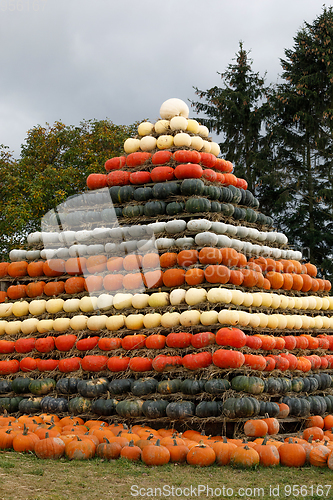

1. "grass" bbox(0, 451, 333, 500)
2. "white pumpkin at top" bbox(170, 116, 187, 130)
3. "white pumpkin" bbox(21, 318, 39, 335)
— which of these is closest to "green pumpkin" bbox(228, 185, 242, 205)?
"white pumpkin at top" bbox(170, 116, 187, 130)

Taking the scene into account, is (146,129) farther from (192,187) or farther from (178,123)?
(192,187)

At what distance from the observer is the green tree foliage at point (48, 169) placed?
74.1 ft

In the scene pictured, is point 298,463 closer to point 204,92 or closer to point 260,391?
point 260,391

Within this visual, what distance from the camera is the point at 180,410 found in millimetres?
8586

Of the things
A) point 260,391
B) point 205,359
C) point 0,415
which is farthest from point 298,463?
point 0,415

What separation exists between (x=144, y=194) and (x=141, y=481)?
6.84 m

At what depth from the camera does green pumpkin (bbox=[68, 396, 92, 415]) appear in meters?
9.66

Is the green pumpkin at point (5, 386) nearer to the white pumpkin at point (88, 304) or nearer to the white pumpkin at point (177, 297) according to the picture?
the white pumpkin at point (88, 304)

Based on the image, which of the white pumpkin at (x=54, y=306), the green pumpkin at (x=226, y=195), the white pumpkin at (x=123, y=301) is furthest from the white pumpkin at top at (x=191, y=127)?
the white pumpkin at (x=54, y=306)

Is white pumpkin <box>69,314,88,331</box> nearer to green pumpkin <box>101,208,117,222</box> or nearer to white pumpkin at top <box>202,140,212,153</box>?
green pumpkin <box>101,208,117,222</box>

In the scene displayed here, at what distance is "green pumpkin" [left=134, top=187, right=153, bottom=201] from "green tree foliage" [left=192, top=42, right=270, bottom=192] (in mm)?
14178

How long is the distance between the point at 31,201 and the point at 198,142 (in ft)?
41.6

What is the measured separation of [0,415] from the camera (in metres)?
10.4

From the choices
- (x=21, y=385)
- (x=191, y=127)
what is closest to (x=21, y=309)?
(x=21, y=385)
